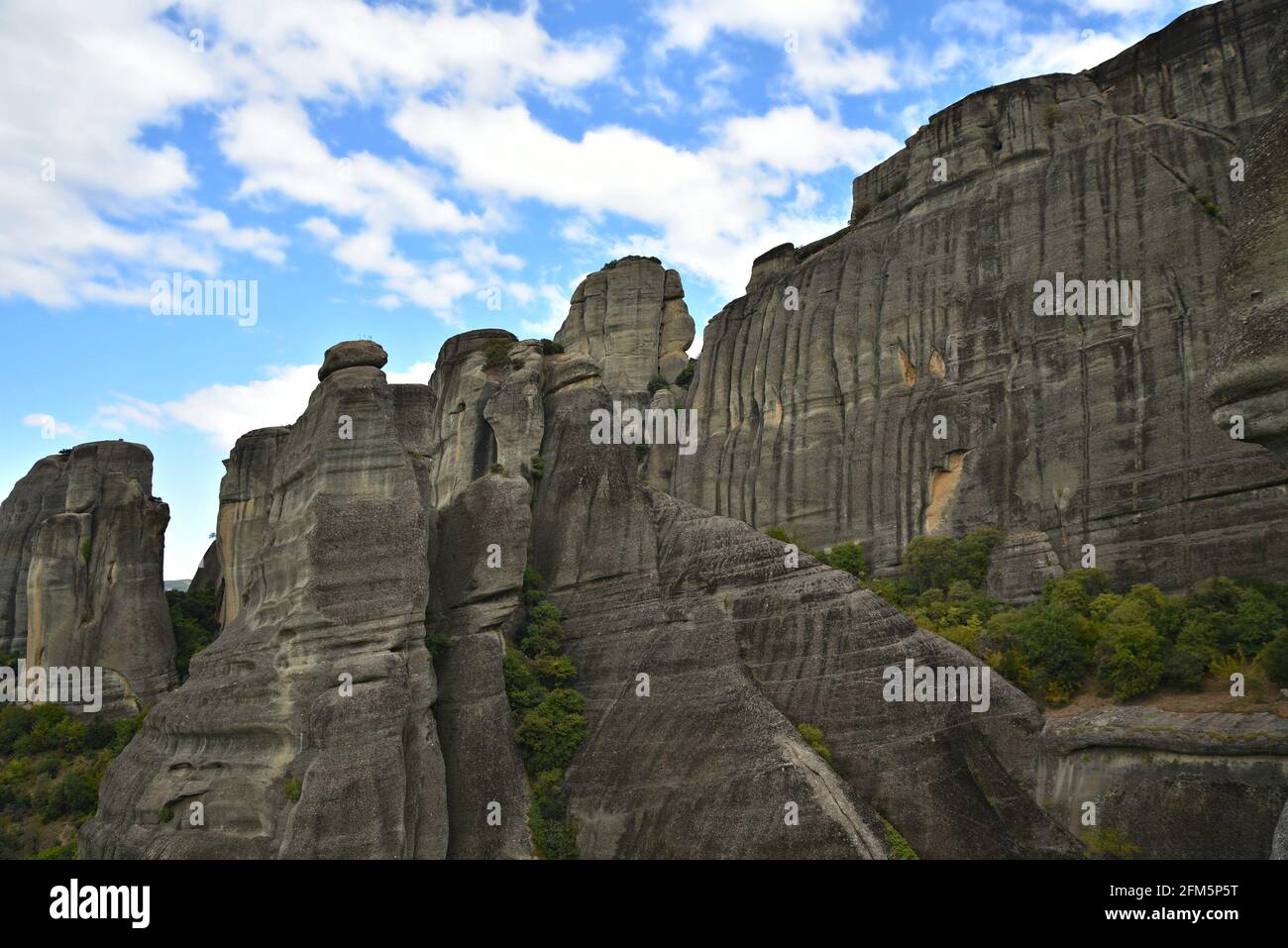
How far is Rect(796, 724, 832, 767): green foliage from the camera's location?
2666 centimetres

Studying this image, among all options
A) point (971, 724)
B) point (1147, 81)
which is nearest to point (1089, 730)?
point (971, 724)

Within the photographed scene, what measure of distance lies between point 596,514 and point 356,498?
931cm

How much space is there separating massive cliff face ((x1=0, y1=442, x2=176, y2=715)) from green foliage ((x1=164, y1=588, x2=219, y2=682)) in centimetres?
115

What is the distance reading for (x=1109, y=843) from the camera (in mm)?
25516

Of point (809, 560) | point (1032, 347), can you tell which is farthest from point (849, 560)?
point (809, 560)

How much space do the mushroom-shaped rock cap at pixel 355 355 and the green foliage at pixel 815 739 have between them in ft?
54.2

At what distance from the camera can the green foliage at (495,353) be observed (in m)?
48.0

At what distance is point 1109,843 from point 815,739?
7.82 meters

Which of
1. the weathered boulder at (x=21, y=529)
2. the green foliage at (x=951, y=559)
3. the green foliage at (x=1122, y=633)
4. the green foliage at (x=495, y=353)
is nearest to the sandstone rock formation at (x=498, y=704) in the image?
the green foliage at (x=1122, y=633)

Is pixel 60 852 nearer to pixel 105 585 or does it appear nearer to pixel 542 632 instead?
pixel 105 585

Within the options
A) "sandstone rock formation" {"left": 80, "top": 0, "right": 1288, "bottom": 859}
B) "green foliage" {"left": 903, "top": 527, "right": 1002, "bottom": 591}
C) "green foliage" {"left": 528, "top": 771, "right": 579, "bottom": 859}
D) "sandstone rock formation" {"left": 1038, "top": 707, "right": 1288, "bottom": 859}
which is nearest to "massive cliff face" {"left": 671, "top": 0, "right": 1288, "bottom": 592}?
"sandstone rock formation" {"left": 80, "top": 0, "right": 1288, "bottom": 859}

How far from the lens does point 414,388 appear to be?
102 ft

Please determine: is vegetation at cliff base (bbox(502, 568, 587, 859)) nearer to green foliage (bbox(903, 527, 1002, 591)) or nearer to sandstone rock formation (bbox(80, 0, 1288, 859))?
sandstone rock formation (bbox(80, 0, 1288, 859))

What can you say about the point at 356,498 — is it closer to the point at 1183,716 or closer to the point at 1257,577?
the point at 1183,716
